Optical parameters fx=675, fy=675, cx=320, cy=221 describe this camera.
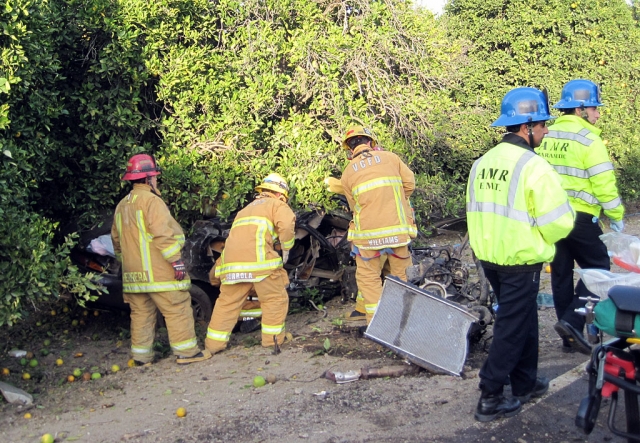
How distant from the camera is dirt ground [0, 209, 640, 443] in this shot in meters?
4.63

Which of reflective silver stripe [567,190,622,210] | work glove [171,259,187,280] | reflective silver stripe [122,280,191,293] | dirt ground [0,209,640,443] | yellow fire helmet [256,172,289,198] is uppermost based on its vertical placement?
yellow fire helmet [256,172,289,198]

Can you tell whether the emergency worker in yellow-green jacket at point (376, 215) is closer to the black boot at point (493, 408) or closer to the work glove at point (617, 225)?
the work glove at point (617, 225)

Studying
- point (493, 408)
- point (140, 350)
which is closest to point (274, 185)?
point (140, 350)

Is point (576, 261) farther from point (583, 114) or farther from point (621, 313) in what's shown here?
point (621, 313)

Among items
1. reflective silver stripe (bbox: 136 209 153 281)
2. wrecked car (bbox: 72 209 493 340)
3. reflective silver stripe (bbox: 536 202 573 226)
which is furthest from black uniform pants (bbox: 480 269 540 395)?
reflective silver stripe (bbox: 136 209 153 281)

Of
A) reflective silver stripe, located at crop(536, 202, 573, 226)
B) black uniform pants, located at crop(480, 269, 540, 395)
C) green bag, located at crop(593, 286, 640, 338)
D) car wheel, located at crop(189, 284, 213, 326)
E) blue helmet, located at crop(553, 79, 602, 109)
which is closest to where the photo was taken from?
green bag, located at crop(593, 286, 640, 338)

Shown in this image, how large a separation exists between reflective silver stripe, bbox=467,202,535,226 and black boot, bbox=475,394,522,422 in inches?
47.5

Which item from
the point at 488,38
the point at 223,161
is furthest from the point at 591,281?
the point at 488,38

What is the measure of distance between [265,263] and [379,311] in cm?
134

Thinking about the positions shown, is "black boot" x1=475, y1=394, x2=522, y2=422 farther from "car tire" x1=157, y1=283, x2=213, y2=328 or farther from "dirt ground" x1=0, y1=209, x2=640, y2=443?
"car tire" x1=157, y1=283, x2=213, y2=328

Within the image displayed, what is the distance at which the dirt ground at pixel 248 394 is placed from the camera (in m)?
4.63

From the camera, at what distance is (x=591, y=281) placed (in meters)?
4.16

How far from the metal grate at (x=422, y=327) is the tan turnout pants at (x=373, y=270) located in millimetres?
1161

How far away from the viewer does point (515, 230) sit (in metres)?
4.38
